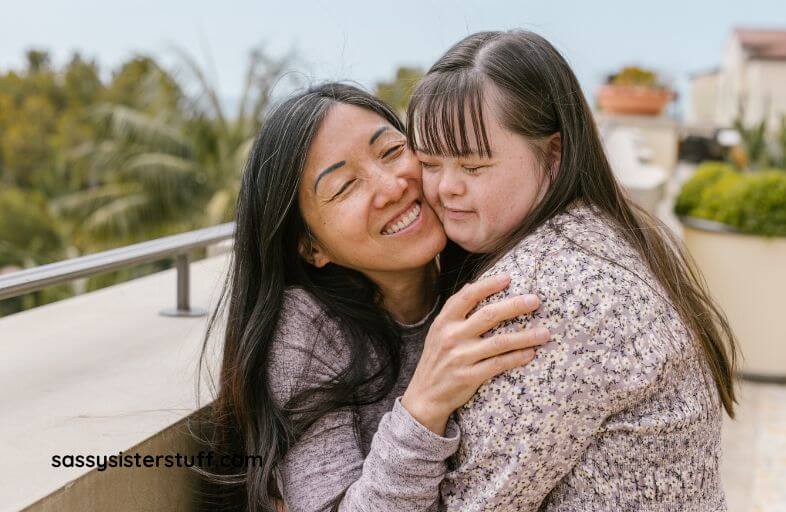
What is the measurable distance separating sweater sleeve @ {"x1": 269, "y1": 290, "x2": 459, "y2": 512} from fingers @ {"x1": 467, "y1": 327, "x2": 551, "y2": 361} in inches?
6.8

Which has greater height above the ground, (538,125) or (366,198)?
(538,125)

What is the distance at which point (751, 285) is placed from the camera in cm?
553

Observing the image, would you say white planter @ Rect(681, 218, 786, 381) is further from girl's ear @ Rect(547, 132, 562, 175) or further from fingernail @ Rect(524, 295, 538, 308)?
fingernail @ Rect(524, 295, 538, 308)

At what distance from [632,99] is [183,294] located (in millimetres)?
8698

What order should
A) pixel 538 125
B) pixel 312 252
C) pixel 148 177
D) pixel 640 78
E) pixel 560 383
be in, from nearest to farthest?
pixel 560 383, pixel 538 125, pixel 312 252, pixel 640 78, pixel 148 177

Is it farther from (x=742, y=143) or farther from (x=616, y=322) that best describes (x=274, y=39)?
(x=616, y=322)

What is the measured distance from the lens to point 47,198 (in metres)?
25.8

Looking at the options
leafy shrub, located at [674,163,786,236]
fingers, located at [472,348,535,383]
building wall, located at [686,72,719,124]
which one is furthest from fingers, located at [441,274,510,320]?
building wall, located at [686,72,719,124]

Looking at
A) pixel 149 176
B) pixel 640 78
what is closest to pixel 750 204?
pixel 640 78

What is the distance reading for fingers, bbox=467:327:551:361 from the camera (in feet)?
4.61

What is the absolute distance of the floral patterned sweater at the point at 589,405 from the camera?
1407 millimetres

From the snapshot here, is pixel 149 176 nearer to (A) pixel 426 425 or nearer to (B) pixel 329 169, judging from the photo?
(B) pixel 329 169

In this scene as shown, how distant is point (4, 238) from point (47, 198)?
395 centimetres

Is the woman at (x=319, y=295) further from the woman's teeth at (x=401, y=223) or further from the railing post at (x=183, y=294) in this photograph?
the railing post at (x=183, y=294)
